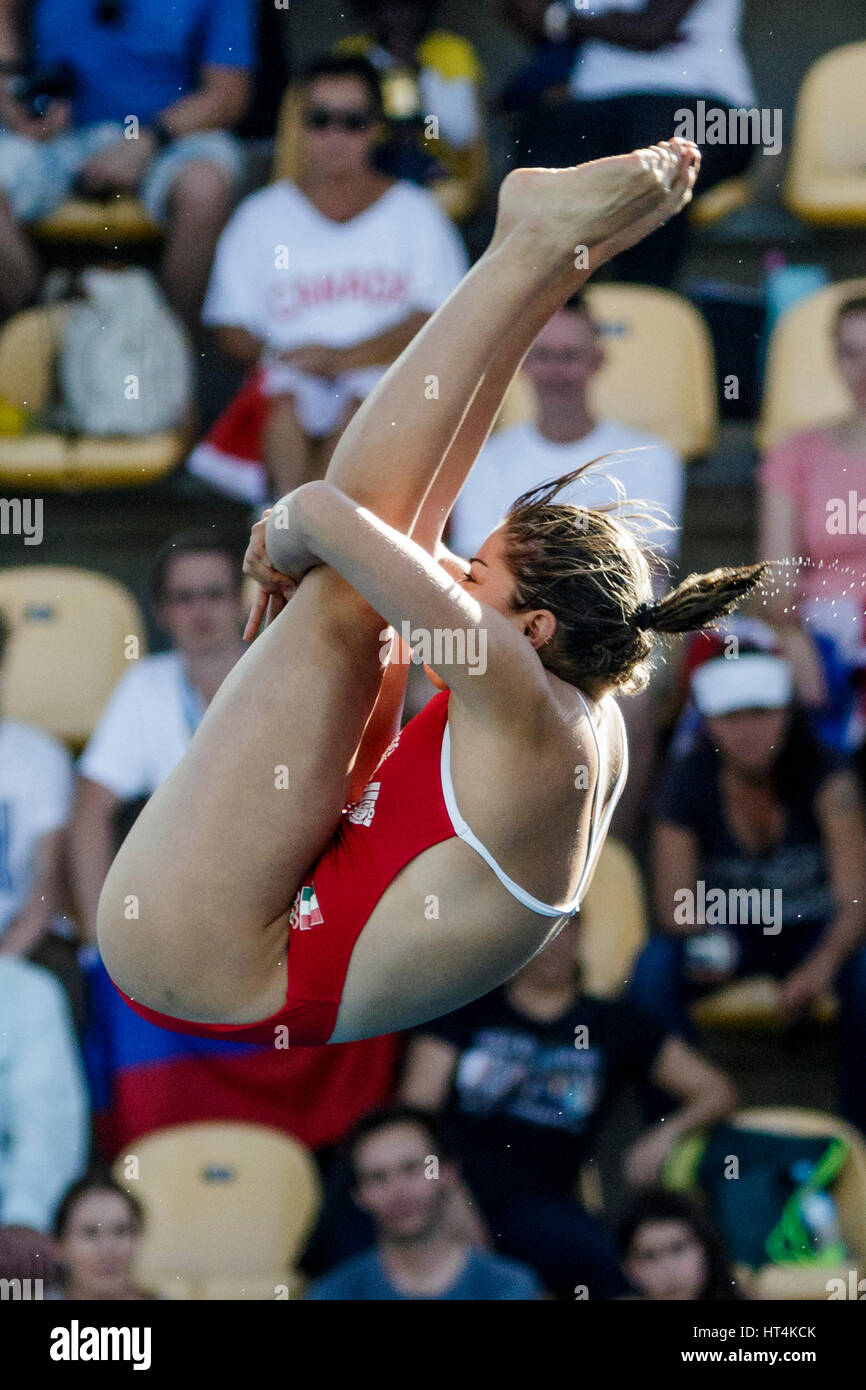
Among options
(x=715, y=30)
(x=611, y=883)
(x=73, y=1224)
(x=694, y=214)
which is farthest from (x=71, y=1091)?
(x=715, y=30)

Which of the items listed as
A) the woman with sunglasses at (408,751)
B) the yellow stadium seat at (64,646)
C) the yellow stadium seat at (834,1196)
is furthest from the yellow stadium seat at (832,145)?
the woman with sunglasses at (408,751)

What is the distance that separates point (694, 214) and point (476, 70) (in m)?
0.68

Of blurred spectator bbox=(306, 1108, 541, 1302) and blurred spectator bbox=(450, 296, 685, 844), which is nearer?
blurred spectator bbox=(306, 1108, 541, 1302)

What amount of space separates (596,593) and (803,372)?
7.73 feet

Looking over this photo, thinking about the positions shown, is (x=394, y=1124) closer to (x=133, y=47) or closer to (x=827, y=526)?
(x=827, y=526)

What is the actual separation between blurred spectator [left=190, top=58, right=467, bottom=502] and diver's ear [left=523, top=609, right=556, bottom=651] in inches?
82.9

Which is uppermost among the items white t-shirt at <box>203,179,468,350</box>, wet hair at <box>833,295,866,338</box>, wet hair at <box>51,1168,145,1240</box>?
white t-shirt at <box>203,179,468,350</box>

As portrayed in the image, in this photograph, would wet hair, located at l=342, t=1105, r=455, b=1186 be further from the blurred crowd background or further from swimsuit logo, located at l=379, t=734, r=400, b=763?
swimsuit logo, located at l=379, t=734, r=400, b=763

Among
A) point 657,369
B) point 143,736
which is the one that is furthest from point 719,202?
point 143,736

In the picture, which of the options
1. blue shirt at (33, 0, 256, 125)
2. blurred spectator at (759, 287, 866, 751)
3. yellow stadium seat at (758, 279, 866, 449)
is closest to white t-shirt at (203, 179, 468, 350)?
blue shirt at (33, 0, 256, 125)

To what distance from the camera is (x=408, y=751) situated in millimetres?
2086

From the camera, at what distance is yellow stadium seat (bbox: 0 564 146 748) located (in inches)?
157

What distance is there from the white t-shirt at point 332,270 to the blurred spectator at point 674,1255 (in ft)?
6.94
